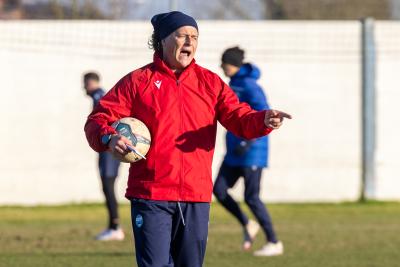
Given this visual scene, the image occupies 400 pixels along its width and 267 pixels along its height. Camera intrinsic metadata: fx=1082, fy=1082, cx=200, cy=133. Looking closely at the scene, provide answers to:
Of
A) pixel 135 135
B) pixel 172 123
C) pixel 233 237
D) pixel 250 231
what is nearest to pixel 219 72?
pixel 233 237

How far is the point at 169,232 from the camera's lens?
6.42 metres

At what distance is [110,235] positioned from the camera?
12844mm

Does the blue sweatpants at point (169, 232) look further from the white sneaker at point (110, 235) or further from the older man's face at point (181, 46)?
the white sneaker at point (110, 235)

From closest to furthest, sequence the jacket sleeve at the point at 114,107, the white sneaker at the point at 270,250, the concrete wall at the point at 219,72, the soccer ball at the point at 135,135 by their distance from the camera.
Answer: the soccer ball at the point at 135,135
the jacket sleeve at the point at 114,107
the white sneaker at the point at 270,250
the concrete wall at the point at 219,72

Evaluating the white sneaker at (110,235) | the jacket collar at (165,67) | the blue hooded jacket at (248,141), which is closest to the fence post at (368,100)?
the white sneaker at (110,235)

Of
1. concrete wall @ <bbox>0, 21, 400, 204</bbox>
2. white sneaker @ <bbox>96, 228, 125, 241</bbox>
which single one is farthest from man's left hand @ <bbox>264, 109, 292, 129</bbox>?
concrete wall @ <bbox>0, 21, 400, 204</bbox>

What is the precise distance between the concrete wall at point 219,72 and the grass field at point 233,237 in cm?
43

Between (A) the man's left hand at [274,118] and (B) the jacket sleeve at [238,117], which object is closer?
(A) the man's left hand at [274,118]

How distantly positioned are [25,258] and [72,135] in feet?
22.4

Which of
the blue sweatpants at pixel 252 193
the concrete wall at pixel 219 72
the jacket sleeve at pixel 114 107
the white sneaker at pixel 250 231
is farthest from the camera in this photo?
the concrete wall at pixel 219 72

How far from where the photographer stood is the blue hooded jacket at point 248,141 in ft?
36.0

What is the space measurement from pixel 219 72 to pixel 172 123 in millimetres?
11194

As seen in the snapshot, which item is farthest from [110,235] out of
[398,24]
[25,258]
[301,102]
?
[398,24]

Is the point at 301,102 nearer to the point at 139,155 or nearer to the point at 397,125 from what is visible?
the point at 397,125
